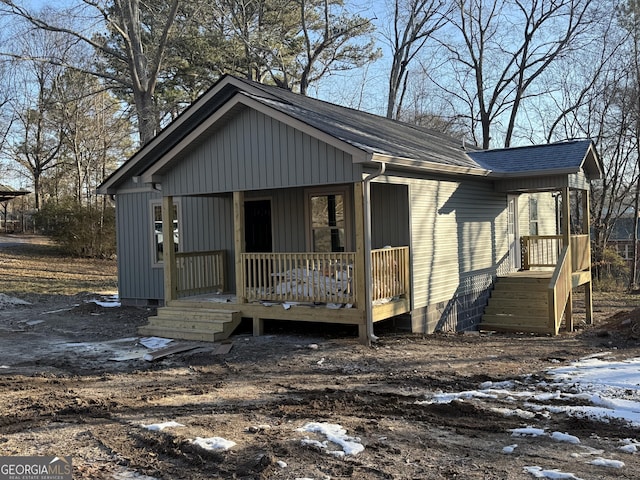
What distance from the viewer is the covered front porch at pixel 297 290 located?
9609mm

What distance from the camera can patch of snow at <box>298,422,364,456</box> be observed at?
4777 mm

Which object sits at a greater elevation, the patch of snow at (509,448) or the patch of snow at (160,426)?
the patch of snow at (160,426)

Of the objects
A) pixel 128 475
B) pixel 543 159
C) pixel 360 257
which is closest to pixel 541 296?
pixel 543 159

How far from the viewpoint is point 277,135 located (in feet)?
33.9

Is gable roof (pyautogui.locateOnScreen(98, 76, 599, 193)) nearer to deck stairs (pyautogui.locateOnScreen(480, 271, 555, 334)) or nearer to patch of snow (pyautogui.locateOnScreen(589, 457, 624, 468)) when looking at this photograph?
deck stairs (pyautogui.locateOnScreen(480, 271, 555, 334))

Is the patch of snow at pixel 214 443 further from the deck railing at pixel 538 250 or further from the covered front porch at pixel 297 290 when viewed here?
the deck railing at pixel 538 250

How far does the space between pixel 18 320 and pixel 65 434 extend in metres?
9.12

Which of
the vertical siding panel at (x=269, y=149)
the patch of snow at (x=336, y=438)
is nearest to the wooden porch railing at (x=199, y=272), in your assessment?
the vertical siding panel at (x=269, y=149)

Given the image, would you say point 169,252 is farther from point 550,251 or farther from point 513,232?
point 550,251

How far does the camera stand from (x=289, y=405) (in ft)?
20.6

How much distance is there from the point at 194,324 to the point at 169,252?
1.89m

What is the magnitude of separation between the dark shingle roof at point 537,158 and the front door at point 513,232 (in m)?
1.31

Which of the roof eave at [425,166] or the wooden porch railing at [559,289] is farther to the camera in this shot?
the wooden porch railing at [559,289]

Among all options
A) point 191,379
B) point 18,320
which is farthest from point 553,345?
point 18,320
